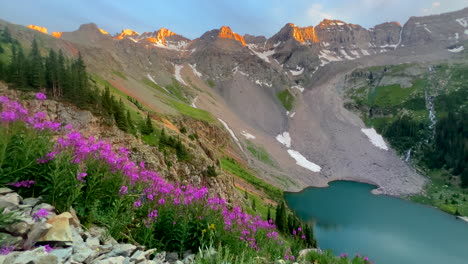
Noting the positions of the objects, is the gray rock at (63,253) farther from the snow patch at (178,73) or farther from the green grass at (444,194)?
the snow patch at (178,73)

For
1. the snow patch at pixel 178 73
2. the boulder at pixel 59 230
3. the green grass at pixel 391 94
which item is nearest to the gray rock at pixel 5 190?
the boulder at pixel 59 230

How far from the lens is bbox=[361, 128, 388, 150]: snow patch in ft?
425

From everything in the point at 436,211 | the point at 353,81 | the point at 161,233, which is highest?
the point at 353,81

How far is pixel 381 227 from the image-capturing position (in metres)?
62.3

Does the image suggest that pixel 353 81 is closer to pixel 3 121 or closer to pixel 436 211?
pixel 436 211

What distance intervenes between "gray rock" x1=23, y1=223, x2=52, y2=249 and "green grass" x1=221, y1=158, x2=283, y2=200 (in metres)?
66.3

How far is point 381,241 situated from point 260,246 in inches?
2318

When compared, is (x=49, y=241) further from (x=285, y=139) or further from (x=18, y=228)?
(x=285, y=139)

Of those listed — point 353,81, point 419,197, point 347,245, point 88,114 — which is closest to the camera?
point 88,114

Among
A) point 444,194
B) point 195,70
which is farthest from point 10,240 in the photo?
point 195,70

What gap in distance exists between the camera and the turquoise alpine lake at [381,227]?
48.7 meters

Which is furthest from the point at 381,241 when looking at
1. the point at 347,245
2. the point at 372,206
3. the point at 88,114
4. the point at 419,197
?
the point at 88,114

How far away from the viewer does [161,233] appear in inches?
255

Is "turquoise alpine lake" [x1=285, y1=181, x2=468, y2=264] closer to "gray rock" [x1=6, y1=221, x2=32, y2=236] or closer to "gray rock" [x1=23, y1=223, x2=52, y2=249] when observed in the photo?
"gray rock" [x1=23, y1=223, x2=52, y2=249]
